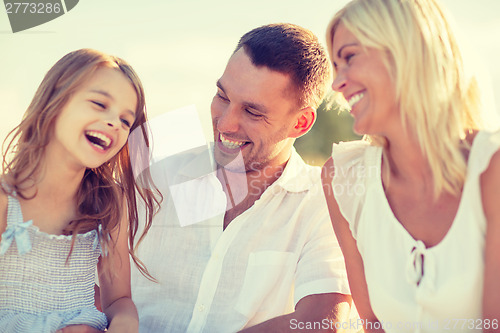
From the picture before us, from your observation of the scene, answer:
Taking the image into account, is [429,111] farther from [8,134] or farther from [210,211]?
[8,134]

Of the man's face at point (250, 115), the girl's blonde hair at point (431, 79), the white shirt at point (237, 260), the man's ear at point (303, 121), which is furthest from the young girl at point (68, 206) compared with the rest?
the girl's blonde hair at point (431, 79)

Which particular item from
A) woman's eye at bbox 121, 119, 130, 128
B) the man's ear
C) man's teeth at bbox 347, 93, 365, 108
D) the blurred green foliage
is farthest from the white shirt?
the blurred green foliage

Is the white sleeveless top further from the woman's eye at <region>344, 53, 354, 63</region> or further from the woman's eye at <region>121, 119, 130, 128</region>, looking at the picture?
the woman's eye at <region>121, 119, 130, 128</region>

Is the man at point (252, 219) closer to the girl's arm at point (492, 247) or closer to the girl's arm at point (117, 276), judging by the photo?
the girl's arm at point (117, 276)

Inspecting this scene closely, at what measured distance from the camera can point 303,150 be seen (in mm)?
18453

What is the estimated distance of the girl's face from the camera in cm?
248

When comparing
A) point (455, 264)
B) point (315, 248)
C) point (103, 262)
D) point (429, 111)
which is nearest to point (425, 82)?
point (429, 111)

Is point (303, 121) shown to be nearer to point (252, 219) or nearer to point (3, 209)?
point (252, 219)

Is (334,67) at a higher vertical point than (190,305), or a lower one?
higher

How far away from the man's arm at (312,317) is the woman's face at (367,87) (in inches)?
34.9

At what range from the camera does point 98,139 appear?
255 centimetres

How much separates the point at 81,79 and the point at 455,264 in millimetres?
1878

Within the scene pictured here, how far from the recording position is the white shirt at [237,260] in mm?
2760

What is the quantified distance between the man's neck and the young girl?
647 millimetres
